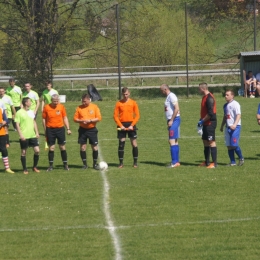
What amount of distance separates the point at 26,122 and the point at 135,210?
514 centimetres

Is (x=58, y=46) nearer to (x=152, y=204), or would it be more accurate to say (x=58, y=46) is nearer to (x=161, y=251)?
(x=152, y=204)

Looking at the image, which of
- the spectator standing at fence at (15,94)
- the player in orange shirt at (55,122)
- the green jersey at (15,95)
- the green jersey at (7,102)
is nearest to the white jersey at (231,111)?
the player in orange shirt at (55,122)

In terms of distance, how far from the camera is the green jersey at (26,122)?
17125mm

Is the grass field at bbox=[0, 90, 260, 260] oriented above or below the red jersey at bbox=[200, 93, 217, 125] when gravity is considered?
below

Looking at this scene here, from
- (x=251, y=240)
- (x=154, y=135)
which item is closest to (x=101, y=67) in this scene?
(x=154, y=135)

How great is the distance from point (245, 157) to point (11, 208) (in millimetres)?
7350

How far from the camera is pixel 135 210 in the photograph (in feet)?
42.1

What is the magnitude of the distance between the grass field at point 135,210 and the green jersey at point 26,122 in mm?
941

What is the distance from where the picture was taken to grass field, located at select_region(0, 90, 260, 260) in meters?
10.5

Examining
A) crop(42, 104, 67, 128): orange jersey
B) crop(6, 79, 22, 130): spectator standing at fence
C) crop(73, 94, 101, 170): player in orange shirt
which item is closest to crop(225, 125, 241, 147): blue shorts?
crop(73, 94, 101, 170): player in orange shirt

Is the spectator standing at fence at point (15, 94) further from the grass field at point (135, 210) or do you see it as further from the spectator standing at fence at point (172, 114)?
the spectator standing at fence at point (172, 114)

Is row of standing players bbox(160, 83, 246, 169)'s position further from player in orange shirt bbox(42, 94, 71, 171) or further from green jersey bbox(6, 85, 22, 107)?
green jersey bbox(6, 85, 22, 107)

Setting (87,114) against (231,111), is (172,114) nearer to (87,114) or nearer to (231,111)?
(231,111)

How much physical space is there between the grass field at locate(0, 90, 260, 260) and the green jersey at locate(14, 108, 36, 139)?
941 millimetres
